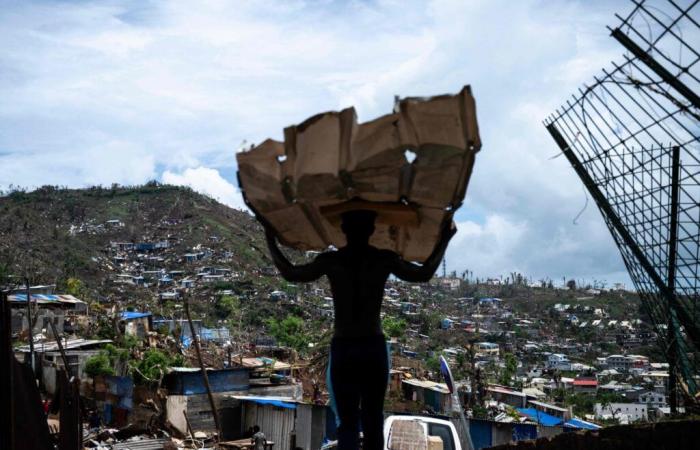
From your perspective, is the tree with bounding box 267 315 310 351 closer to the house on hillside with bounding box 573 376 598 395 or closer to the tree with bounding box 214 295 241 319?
the tree with bounding box 214 295 241 319

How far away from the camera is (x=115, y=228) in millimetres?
108000

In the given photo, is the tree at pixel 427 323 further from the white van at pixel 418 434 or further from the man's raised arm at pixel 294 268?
the man's raised arm at pixel 294 268

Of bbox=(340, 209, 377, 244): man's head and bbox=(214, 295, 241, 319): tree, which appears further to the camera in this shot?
bbox=(214, 295, 241, 319): tree

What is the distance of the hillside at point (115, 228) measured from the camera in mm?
89000

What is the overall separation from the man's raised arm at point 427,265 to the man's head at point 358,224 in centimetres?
20

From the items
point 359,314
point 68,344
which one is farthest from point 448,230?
point 68,344

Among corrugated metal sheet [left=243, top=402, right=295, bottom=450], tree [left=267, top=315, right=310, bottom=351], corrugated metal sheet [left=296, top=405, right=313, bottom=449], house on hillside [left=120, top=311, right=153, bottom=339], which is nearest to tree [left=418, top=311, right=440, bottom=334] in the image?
tree [left=267, top=315, right=310, bottom=351]

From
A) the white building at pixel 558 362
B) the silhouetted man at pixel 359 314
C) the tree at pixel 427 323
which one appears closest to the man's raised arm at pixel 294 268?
the silhouetted man at pixel 359 314

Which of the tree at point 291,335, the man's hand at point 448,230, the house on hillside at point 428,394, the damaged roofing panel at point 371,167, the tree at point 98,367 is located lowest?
the house on hillside at point 428,394

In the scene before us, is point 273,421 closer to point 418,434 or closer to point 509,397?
point 418,434

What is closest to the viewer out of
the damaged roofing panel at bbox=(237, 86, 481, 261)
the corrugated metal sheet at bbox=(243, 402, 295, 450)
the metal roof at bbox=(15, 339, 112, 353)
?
the damaged roofing panel at bbox=(237, 86, 481, 261)

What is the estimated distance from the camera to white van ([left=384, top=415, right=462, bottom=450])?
5.46 meters

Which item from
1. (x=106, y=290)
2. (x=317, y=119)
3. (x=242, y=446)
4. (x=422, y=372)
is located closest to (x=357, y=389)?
(x=317, y=119)

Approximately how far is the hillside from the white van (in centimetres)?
7789
